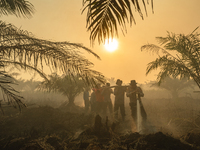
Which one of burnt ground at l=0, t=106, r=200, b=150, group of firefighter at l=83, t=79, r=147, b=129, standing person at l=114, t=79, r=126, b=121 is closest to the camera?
burnt ground at l=0, t=106, r=200, b=150

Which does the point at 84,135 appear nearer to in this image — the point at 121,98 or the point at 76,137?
the point at 76,137

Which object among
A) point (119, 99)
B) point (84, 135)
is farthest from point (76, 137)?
point (119, 99)

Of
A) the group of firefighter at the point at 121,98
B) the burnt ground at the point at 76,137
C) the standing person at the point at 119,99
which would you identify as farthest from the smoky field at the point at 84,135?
the standing person at the point at 119,99

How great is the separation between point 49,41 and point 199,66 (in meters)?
6.35

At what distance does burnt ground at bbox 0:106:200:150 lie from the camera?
2354 millimetres

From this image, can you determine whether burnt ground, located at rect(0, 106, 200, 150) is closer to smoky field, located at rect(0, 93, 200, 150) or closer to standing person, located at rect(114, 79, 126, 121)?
smoky field, located at rect(0, 93, 200, 150)

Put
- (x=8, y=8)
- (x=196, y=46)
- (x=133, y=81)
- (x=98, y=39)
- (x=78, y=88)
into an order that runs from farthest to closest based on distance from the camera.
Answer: (x=78, y=88)
(x=133, y=81)
(x=196, y=46)
(x=8, y=8)
(x=98, y=39)

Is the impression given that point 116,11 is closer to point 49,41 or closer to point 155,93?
point 49,41

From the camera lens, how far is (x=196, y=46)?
16.3ft

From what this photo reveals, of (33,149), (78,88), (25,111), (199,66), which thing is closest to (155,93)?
(78,88)

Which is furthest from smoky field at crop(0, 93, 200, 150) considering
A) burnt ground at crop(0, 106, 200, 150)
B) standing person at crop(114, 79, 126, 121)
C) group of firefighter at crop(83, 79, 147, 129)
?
standing person at crop(114, 79, 126, 121)

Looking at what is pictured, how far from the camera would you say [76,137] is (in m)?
3.72

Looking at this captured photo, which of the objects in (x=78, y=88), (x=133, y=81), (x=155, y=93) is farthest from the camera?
(x=155, y=93)

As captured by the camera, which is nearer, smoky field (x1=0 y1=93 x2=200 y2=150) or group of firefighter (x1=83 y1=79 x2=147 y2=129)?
smoky field (x1=0 y1=93 x2=200 y2=150)
